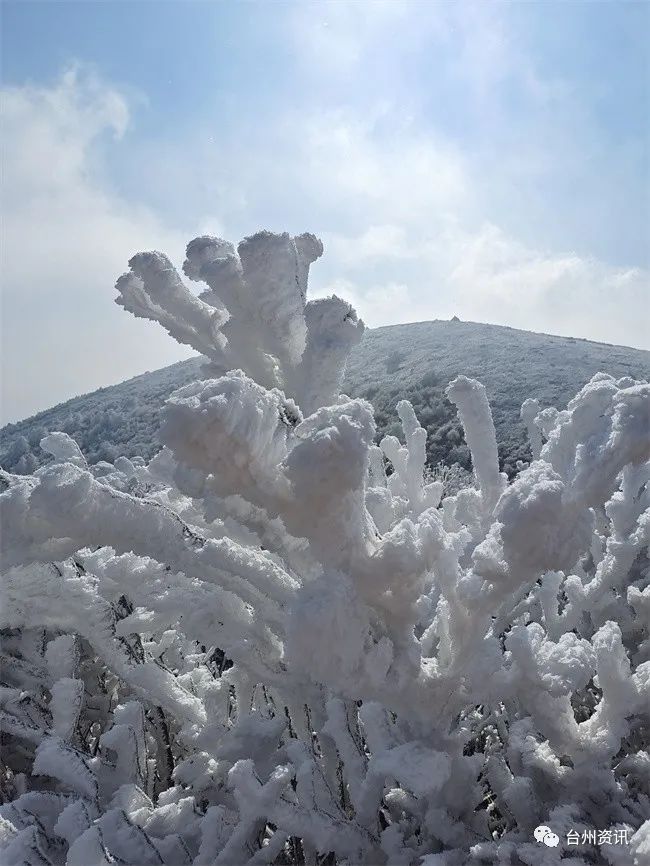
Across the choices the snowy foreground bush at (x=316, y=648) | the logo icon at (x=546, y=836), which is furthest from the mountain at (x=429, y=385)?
the logo icon at (x=546, y=836)

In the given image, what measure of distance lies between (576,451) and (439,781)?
0.77 m

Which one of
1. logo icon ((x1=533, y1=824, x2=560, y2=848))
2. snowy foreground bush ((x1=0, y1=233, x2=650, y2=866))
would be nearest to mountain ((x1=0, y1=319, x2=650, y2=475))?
snowy foreground bush ((x1=0, y1=233, x2=650, y2=866))

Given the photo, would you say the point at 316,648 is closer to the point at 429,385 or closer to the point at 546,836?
the point at 546,836

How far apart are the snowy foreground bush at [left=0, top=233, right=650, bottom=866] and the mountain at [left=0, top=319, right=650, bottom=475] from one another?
7308mm

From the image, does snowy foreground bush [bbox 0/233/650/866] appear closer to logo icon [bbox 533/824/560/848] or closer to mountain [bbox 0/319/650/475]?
logo icon [bbox 533/824/560/848]

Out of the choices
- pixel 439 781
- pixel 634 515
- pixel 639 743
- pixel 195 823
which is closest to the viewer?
pixel 439 781

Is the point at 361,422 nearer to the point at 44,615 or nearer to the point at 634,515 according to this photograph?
the point at 44,615

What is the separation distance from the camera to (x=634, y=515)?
2594 mm

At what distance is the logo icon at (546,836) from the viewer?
114cm

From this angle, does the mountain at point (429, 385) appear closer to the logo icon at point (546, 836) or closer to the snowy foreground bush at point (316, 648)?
the snowy foreground bush at point (316, 648)

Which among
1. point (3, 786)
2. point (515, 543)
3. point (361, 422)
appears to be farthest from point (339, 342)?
point (3, 786)

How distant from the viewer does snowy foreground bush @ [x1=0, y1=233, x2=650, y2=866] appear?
112 cm

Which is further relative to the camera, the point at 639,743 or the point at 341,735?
the point at 639,743

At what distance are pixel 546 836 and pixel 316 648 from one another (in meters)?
0.67
